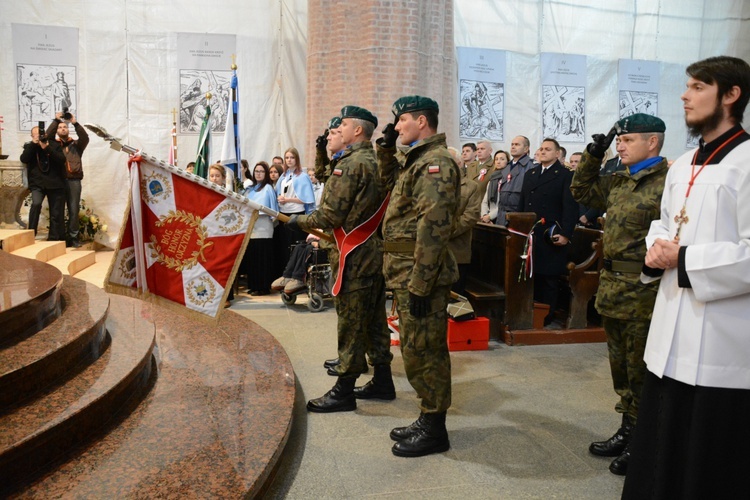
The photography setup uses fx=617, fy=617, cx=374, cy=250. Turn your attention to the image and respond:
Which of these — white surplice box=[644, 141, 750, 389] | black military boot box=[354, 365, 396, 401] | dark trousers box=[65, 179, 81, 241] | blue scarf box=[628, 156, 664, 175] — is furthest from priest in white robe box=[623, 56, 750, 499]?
dark trousers box=[65, 179, 81, 241]

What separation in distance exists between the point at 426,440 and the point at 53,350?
6.17 feet

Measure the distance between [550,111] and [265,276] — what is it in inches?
299

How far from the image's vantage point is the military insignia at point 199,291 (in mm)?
3621

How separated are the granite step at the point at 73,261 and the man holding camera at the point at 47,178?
622mm

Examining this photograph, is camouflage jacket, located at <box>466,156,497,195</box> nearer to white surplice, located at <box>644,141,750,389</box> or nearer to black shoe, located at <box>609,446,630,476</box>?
black shoe, located at <box>609,446,630,476</box>

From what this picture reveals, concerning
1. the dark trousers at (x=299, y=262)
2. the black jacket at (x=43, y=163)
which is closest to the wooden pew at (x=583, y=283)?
the dark trousers at (x=299, y=262)

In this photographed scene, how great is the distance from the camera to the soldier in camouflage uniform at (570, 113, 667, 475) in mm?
3080

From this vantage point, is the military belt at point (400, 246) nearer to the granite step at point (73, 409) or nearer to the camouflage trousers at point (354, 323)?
the camouflage trousers at point (354, 323)

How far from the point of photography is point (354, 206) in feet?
12.5

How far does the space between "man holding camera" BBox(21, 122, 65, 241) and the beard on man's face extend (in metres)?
8.63

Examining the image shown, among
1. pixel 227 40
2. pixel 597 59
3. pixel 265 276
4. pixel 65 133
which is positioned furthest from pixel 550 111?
pixel 65 133

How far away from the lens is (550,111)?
12422mm

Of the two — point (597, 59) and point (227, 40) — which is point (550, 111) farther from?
point (227, 40)

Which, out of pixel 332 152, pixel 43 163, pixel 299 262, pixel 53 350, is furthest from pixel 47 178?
pixel 53 350
